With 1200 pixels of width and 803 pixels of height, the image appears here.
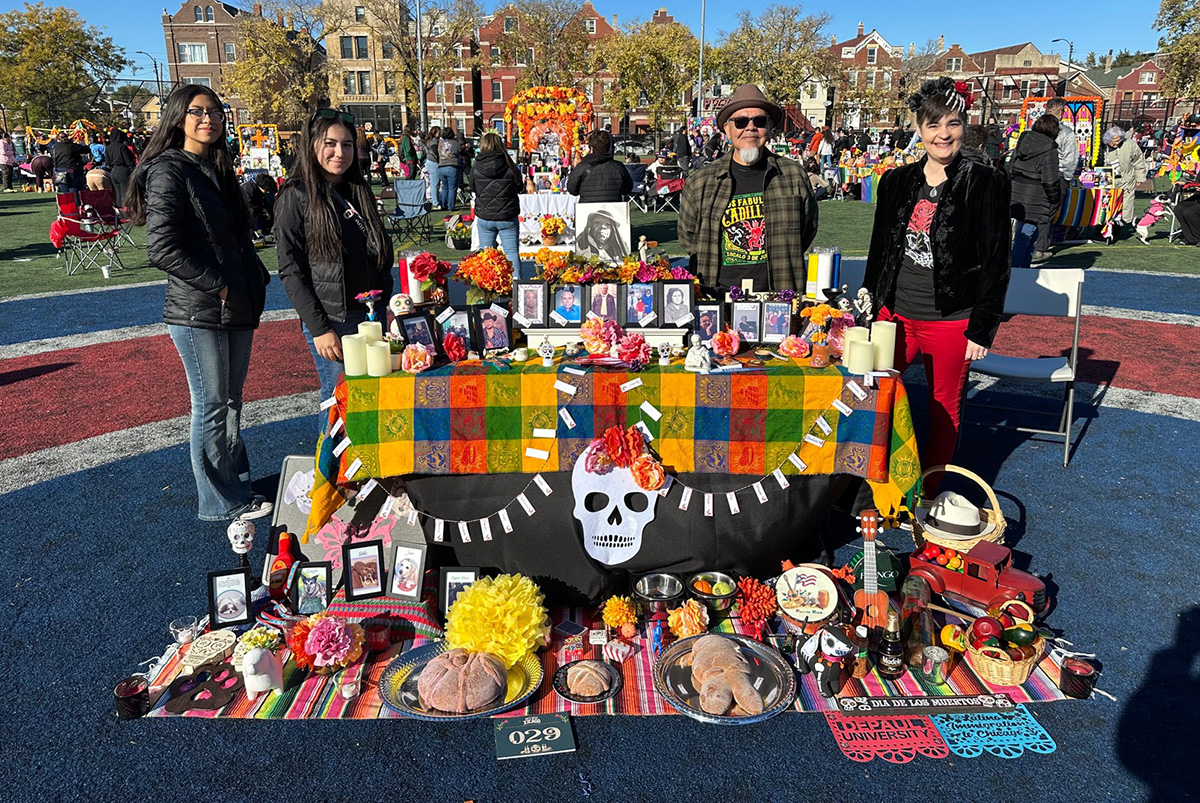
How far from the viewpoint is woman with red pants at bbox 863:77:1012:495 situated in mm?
3547

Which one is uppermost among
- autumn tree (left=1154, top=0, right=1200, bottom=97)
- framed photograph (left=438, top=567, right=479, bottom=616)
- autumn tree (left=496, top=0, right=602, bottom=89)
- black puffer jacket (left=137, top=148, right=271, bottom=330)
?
autumn tree (left=496, top=0, right=602, bottom=89)

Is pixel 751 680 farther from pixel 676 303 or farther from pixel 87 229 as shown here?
pixel 87 229

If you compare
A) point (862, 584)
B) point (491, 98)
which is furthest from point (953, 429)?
point (491, 98)

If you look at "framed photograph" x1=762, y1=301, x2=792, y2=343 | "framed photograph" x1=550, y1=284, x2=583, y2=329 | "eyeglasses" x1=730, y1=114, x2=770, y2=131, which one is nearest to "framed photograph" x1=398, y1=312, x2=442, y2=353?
"framed photograph" x1=550, y1=284, x2=583, y2=329

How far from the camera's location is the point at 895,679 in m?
2.96

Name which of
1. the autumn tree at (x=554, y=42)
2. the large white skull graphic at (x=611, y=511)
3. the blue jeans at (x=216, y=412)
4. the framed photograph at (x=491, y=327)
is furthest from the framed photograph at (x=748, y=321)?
the autumn tree at (x=554, y=42)

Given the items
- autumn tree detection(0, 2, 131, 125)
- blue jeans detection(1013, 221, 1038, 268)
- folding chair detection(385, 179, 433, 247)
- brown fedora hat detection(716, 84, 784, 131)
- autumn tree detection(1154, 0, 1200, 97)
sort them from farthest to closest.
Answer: autumn tree detection(0, 2, 131, 125) < autumn tree detection(1154, 0, 1200, 97) < folding chair detection(385, 179, 433, 247) < blue jeans detection(1013, 221, 1038, 268) < brown fedora hat detection(716, 84, 784, 131)

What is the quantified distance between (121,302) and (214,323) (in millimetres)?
7320

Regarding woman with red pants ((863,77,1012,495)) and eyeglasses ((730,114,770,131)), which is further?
eyeglasses ((730,114,770,131))

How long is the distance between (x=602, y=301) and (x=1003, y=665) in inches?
85.1

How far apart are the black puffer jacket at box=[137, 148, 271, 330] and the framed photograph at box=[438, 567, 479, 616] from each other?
5.54 ft

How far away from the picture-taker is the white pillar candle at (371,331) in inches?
125

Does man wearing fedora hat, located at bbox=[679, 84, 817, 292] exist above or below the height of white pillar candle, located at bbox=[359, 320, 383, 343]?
above

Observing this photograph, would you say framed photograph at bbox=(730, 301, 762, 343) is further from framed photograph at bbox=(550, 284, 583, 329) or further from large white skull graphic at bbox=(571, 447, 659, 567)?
large white skull graphic at bbox=(571, 447, 659, 567)
